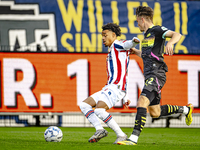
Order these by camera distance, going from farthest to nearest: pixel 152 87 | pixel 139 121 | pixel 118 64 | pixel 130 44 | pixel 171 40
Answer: pixel 118 64, pixel 130 44, pixel 152 87, pixel 139 121, pixel 171 40

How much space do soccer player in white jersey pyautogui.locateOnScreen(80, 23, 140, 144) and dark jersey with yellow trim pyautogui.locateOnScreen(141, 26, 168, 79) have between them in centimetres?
24

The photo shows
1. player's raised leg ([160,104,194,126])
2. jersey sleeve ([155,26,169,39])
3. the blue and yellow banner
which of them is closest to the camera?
jersey sleeve ([155,26,169,39])

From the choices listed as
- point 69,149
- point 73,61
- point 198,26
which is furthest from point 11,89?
point 198,26

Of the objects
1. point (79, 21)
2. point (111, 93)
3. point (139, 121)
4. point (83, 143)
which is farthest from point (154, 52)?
point (79, 21)

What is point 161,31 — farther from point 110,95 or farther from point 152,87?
point 110,95

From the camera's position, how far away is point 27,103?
10430mm

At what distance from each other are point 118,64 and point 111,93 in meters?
0.52

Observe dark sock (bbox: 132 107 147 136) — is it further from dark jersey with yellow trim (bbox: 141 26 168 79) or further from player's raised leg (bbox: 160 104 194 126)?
player's raised leg (bbox: 160 104 194 126)

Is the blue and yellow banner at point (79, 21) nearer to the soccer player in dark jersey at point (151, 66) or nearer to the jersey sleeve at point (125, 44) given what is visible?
the jersey sleeve at point (125, 44)

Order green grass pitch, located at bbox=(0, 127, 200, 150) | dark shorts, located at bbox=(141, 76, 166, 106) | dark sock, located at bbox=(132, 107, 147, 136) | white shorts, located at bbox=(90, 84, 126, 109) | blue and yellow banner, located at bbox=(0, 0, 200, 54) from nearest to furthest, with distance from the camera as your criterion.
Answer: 1. green grass pitch, located at bbox=(0, 127, 200, 150)
2. dark sock, located at bbox=(132, 107, 147, 136)
3. dark shorts, located at bbox=(141, 76, 166, 106)
4. white shorts, located at bbox=(90, 84, 126, 109)
5. blue and yellow banner, located at bbox=(0, 0, 200, 54)

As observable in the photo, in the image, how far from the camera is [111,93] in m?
5.40

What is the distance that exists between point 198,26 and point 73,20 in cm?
→ 596

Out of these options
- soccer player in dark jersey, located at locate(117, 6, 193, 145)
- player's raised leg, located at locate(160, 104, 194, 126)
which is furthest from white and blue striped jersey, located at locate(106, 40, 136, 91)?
player's raised leg, located at locate(160, 104, 194, 126)

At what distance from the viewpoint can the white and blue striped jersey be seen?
552cm
